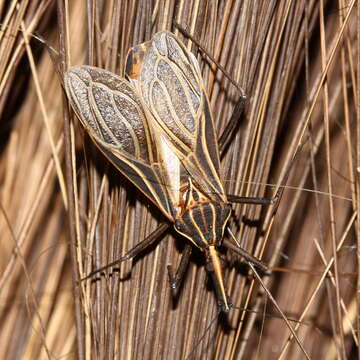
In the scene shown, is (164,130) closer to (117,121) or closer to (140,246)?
(117,121)

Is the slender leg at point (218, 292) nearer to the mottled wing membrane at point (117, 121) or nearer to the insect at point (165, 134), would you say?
the insect at point (165, 134)

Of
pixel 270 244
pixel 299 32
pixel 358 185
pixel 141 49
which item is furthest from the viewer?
pixel 270 244

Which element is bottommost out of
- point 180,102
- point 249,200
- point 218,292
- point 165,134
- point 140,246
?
point 218,292

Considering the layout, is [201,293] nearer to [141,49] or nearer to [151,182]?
[151,182]

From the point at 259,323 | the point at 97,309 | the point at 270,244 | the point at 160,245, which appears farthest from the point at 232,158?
the point at 259,323

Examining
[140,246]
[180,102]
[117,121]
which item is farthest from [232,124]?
[140,246]

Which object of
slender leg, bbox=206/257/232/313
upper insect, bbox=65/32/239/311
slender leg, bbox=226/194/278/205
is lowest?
slender leg, bbox=206/257/232/313

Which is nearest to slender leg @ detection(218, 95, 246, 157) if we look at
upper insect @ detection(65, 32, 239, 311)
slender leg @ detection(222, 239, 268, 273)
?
upper insect @ detection(65, 32, 239, 311)

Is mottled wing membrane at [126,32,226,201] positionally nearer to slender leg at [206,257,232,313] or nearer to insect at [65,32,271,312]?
insect at [65,32,271,312]
